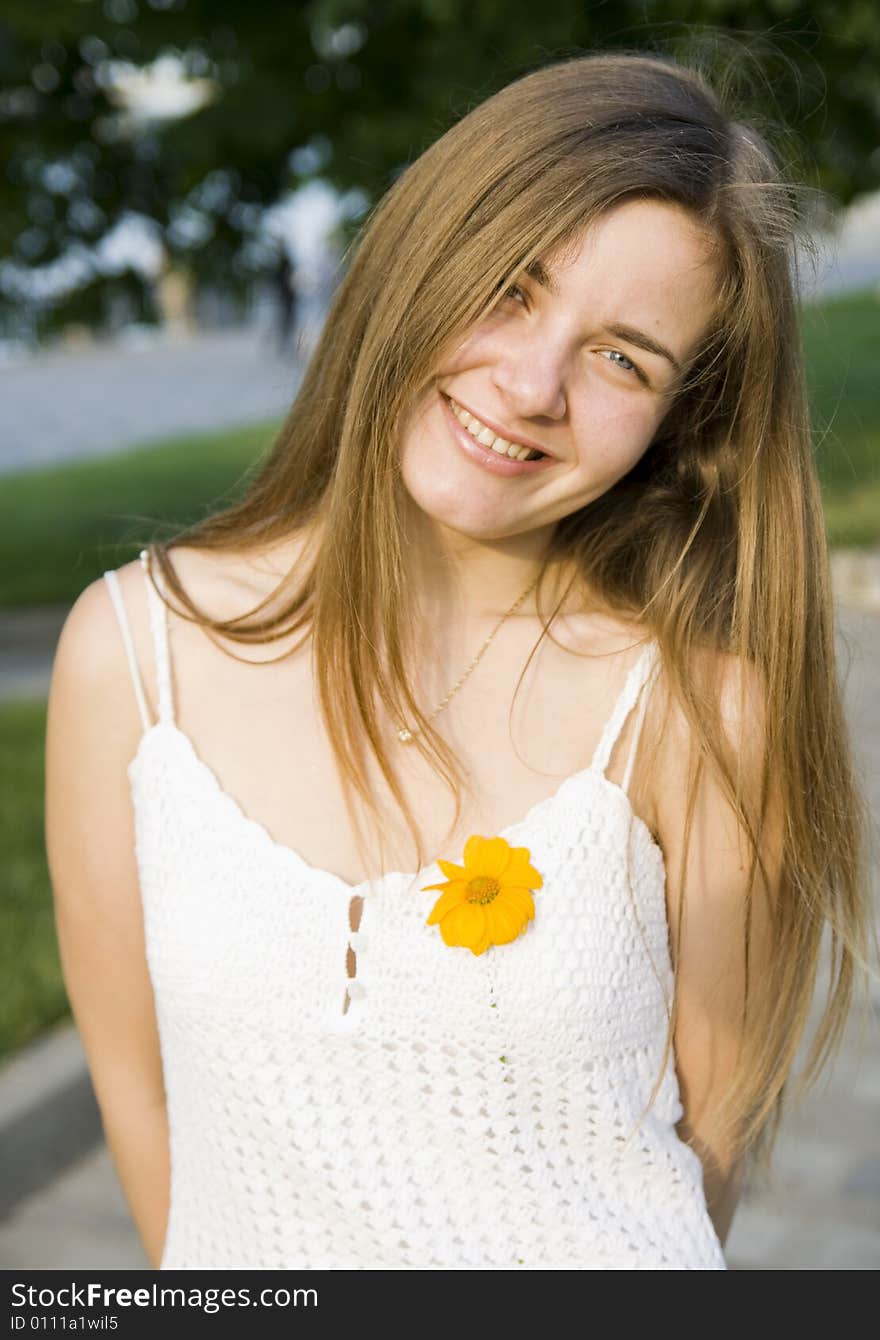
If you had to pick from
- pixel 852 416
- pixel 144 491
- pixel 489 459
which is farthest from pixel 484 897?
pixel 144 491

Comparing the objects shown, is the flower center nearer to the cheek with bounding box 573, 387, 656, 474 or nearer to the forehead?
the cheek with bounding box 573, 387, 656, 474

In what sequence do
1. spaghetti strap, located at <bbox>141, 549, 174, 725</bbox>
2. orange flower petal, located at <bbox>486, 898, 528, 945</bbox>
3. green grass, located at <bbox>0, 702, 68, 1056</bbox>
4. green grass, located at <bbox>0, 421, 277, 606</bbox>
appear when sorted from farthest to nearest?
green grass, located at <bbox>0, 421, 277, 606</bbox>
green grass, located at <bbox>0, 702, 68, 1056</bbox>
spaghetti strap, located at <bbox>141, 549, 174, 725</bbox>
orange flower petal, located at <bbox>486, 898, 528, 945</bbox>

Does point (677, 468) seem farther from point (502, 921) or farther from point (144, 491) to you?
point (144, 491)

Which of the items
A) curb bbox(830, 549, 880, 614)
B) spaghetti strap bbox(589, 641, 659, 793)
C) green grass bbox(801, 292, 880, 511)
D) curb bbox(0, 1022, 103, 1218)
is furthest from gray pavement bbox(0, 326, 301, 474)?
spaghetti strap bbox(589, 641, 659, 793)

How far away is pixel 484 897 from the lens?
1.75 meters

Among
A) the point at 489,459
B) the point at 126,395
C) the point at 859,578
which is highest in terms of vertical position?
the point at 126,395

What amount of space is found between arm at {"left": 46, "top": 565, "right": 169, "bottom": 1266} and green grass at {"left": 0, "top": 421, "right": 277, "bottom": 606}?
19.6 feet

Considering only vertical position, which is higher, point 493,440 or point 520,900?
point 493,440

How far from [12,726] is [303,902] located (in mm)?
4960

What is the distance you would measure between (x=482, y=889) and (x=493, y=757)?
23 centimetres

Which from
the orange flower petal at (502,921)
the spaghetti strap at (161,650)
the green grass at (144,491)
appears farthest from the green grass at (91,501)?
the orange flower petal at (502,921)

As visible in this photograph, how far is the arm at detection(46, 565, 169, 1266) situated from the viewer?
6.31 feet

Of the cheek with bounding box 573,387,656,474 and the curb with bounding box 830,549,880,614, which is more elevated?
the curb with bounding box 830,549,880,614

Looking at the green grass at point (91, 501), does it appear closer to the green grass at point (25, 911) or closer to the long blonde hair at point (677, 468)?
the green grass at point (25, 911)
